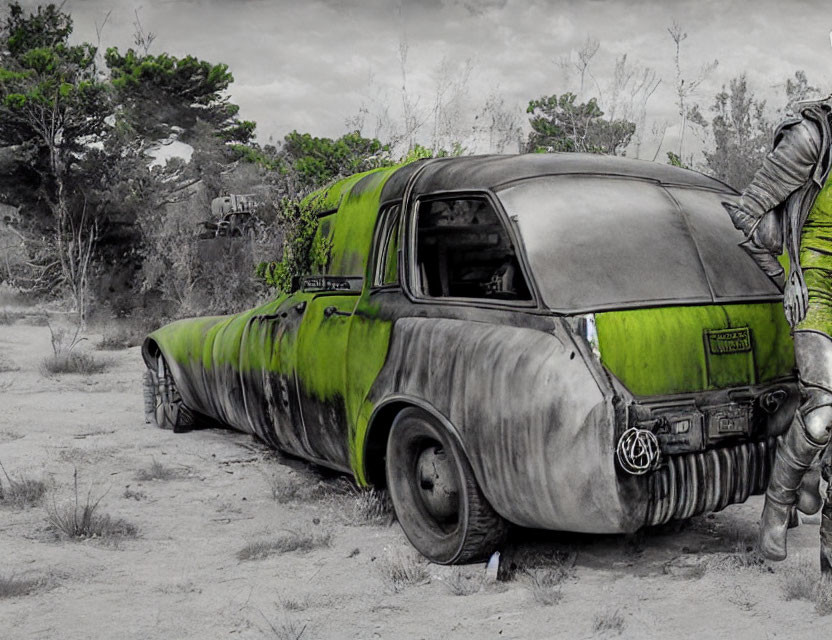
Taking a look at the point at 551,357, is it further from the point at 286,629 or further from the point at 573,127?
the point at 573,127

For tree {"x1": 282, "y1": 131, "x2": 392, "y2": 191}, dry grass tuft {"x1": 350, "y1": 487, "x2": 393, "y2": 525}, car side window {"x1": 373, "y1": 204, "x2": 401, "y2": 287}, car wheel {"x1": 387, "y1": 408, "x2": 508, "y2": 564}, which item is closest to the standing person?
car wheel {"x1": 387, "y1": 408, "x2": 508, "y2": 564}

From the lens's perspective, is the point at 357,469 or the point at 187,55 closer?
the point at 357,469

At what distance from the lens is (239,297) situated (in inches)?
784

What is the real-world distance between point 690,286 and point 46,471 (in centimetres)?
480

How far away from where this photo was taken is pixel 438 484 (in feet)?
14.1

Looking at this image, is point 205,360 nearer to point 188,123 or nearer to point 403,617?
point 403,617

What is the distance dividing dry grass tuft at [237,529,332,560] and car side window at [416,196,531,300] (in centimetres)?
142

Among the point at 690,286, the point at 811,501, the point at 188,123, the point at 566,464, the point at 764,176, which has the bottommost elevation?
the point at 811,501

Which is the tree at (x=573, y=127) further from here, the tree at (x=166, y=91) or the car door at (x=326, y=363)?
the car door at (x=326, y=363)

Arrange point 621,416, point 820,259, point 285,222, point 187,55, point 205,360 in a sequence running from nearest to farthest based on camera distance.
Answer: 1. point 621,416
2. point 820,259
3. point 285,222
4. point 205,360
5. point 187,55

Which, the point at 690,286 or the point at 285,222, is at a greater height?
the point at 285,222

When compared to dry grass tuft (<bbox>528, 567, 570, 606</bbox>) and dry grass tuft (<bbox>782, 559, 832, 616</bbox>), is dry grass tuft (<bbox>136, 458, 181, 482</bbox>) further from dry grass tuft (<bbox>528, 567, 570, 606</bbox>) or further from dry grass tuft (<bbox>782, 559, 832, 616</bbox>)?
dry grass tuft (<bbox>782, 559, 832, 616</bbox>)

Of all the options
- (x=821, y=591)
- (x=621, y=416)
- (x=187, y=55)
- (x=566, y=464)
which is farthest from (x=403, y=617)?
(x=187, y=55)

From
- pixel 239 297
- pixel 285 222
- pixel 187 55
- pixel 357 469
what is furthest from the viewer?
pixel 187 55
